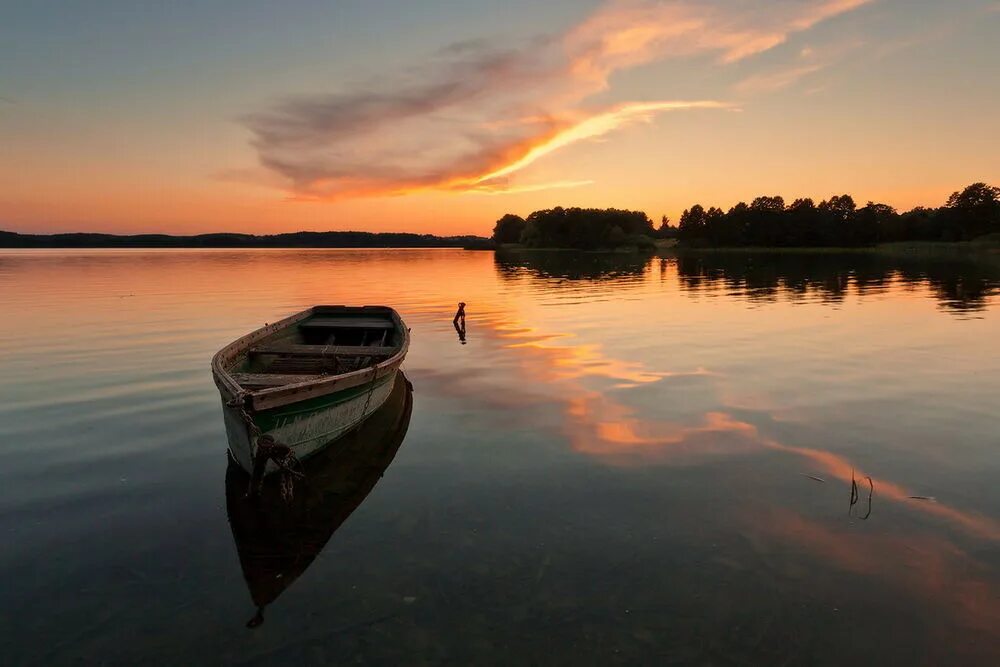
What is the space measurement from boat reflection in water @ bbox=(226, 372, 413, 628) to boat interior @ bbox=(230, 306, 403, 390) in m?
2.06

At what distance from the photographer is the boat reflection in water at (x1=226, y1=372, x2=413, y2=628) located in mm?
8745

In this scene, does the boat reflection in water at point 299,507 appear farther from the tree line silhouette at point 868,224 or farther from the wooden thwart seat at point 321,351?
the tree line silhouette at point 868,224

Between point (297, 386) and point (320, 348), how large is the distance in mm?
7305

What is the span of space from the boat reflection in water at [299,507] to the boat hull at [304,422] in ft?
1.50

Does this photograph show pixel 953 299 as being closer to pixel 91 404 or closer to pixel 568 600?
pixel 568 600

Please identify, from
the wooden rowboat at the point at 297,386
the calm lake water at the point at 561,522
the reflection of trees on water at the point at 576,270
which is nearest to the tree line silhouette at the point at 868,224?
the reflection of trees on water at the point at 576,270

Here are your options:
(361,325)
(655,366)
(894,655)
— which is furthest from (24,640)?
(655,366)

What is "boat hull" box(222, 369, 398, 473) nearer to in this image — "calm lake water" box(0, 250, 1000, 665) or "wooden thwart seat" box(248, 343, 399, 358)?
"calm lake water" box(0, 250, 1000, 665)

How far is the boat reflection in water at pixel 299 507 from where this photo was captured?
874cm

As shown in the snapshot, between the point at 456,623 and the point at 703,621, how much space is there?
3300 millimetres

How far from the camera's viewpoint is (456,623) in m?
7.34

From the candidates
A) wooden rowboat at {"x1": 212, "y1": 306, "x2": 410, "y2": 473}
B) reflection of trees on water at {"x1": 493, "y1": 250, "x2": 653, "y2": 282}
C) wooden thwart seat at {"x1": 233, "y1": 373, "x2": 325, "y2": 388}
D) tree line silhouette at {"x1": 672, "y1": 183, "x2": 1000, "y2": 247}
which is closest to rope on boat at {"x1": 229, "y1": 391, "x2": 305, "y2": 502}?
wooden rowboat at {"x1": 212, "y1": 306, "x2": 410, "y2": 473}

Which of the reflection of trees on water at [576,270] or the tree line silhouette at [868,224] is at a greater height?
the tree line silhouette at [868,224]

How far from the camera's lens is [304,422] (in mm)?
11773
